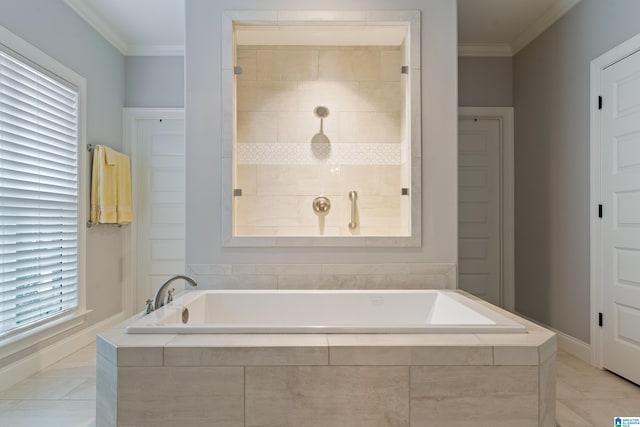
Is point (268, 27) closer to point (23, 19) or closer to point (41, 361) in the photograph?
point (23, 19)

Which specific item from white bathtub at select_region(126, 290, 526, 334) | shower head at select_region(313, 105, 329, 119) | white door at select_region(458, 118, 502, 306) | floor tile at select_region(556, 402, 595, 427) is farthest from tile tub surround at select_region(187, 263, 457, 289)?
white door at select_region(458, 118, 502, 306)

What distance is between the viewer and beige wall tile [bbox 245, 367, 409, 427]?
5.32ft

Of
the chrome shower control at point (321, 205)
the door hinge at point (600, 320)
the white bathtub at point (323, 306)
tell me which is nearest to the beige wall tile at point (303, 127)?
the chrome shower control at point (321, 205)

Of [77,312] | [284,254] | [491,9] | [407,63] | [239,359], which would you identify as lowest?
[77,312]

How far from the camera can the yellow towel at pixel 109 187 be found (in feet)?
11.8

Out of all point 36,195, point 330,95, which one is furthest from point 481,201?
point 36,195

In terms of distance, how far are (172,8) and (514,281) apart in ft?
12.2

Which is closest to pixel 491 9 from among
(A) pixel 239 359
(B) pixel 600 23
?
(B) pixel 600 23

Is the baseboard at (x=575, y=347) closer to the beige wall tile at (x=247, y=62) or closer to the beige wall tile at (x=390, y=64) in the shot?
the beige wall tile at (x=390, y=64)

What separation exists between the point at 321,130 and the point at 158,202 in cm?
194

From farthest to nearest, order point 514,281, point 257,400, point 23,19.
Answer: point 514,281 → point 23,19 → point 257,400

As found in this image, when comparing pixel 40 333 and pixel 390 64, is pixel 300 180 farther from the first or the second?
pixel 40 333

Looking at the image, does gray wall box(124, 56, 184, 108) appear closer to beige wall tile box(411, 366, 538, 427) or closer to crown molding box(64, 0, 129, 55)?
crown molding box(64, 0, 129, 55)

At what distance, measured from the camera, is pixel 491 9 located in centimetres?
348
